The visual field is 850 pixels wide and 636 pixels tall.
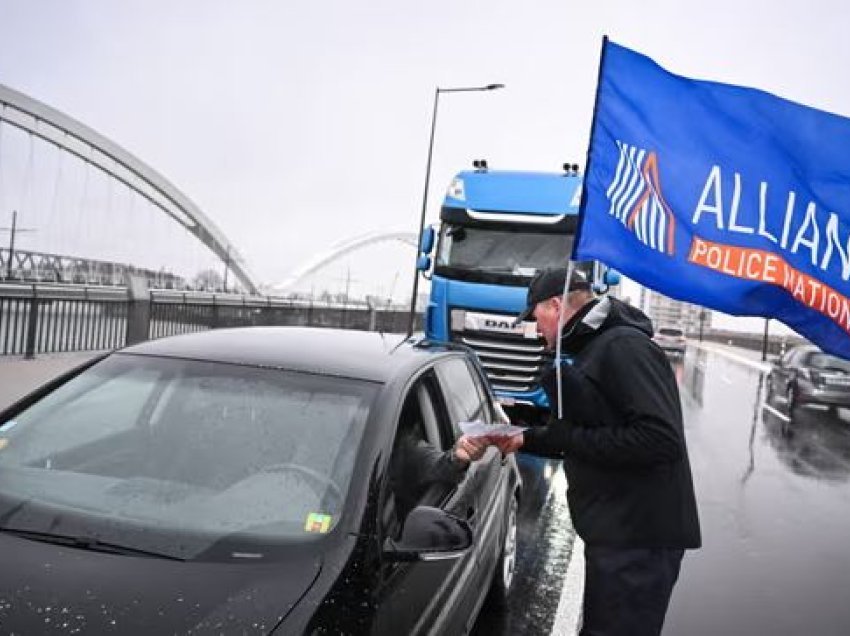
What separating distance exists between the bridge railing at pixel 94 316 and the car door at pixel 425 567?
8621 mm

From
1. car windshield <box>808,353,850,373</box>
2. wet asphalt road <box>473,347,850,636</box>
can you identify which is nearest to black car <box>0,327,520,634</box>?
wet asphalt road <box>473,347,850,636</box>

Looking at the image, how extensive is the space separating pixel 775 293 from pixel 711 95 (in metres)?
0.96

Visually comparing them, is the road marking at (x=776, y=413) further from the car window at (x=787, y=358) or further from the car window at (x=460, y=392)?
the car window at (x=460, y=392)

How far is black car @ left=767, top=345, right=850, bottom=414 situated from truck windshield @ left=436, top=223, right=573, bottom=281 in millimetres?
7192

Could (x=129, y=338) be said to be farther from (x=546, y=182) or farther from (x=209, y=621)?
(x=209, y=621)

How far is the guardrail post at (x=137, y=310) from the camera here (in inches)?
484

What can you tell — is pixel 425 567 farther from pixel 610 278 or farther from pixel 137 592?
pixel 610 278

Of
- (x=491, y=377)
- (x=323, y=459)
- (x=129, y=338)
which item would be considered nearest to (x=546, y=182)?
(x=491, y=377)

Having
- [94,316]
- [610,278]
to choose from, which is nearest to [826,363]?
[610,278]

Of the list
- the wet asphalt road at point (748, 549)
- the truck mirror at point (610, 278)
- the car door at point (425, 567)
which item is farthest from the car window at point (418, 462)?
the truck mirror at point (610, 278)

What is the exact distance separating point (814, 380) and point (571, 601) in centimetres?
1215

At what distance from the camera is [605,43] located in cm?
319

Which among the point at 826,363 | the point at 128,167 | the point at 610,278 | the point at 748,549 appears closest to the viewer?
the point at 748,549

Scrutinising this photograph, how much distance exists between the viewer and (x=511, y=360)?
10.1 m
